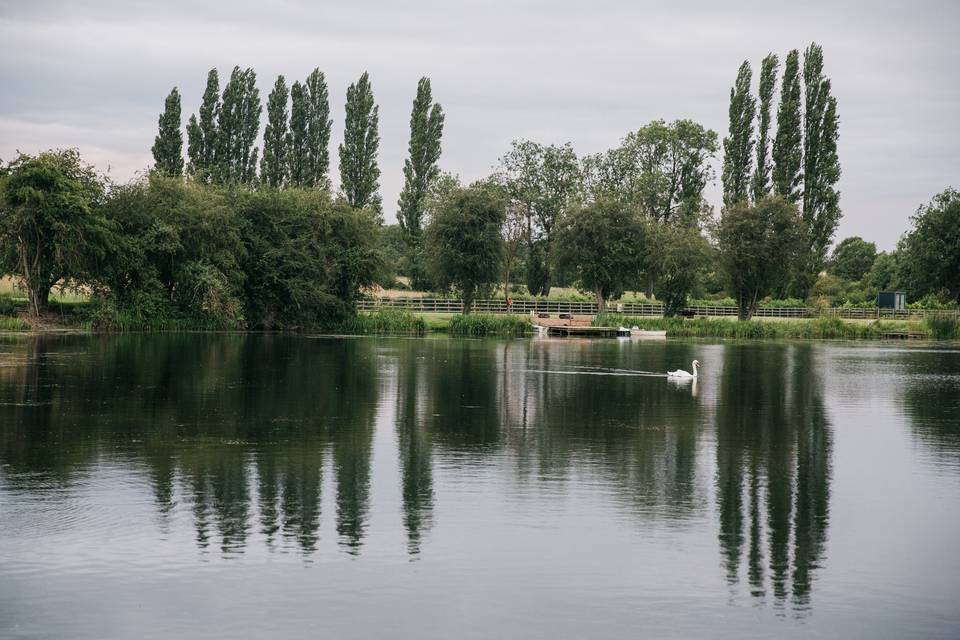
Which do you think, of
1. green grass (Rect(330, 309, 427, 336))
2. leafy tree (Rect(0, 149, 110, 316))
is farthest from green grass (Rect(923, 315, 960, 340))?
leafy tree (Rect(0, 149, 110, 316))

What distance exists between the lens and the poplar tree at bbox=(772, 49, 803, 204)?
89.6 m

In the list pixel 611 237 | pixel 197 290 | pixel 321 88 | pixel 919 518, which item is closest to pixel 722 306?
pixel 611 237

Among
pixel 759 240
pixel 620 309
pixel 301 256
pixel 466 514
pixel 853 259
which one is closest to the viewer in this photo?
pixel 466 514

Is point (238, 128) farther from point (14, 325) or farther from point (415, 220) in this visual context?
point (14, 325)

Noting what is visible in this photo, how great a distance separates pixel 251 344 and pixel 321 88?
4467 centimetres

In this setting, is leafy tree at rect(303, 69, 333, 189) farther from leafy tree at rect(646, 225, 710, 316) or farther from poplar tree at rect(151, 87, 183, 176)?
leafy tree at rect(646, 225, 710, 316)

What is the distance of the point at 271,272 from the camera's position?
70875mm

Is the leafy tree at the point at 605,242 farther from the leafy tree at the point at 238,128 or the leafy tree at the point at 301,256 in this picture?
the leafy tree at the point at 238,128

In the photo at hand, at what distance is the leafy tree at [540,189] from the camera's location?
10294 cm

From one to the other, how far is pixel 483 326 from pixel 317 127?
3073cm

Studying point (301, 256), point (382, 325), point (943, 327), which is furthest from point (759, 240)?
point (301, 256)

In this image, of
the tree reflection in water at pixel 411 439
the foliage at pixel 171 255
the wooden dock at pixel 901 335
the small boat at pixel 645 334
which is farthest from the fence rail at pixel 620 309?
the tree reflection in water at pixel 411 439

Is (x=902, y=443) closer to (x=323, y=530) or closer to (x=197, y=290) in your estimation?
(x=323, y=530)

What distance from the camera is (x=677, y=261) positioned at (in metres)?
83.2
